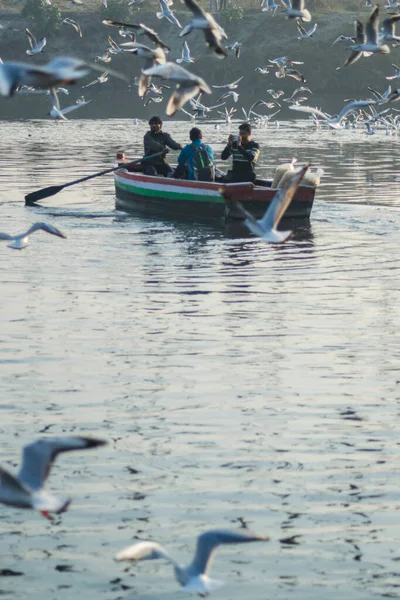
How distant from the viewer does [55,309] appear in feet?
58.7

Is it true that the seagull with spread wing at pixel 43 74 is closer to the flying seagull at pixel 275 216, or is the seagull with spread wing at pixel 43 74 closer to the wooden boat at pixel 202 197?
the flying seagull at pixel 275 216

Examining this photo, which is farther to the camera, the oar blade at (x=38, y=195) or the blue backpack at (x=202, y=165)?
the oar blade at (x=38, y=195)

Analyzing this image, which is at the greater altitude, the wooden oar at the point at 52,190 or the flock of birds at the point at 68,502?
the wooden oar at the point at 52,190

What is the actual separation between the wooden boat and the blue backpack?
0.45 m

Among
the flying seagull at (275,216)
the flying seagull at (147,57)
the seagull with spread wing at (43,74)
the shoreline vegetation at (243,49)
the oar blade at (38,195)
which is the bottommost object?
the oar blade at (38,195)

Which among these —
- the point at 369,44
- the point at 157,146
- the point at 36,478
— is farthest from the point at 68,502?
the point at 157,146

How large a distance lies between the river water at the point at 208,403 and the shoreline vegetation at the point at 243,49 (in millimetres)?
76104

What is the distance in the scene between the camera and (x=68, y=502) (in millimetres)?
7711

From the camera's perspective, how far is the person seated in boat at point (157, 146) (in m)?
27.0

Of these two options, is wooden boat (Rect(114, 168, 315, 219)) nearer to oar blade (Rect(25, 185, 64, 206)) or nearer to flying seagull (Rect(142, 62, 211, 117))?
oar blade (Rect(25, 185, 64, 206))

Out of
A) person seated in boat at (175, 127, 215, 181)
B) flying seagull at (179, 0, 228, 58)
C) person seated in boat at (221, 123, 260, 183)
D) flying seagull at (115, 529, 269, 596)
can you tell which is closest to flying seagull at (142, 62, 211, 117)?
flying seagull at (179, 0, 228, 58)

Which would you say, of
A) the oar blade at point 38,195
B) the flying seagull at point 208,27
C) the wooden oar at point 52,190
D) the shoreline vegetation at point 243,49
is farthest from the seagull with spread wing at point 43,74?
the shoreline vegetation at point 243,49

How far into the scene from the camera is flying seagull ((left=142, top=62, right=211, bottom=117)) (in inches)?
471

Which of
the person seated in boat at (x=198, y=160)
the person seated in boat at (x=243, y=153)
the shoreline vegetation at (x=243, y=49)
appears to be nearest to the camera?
the person seated in boat at (x=243, y=153)
